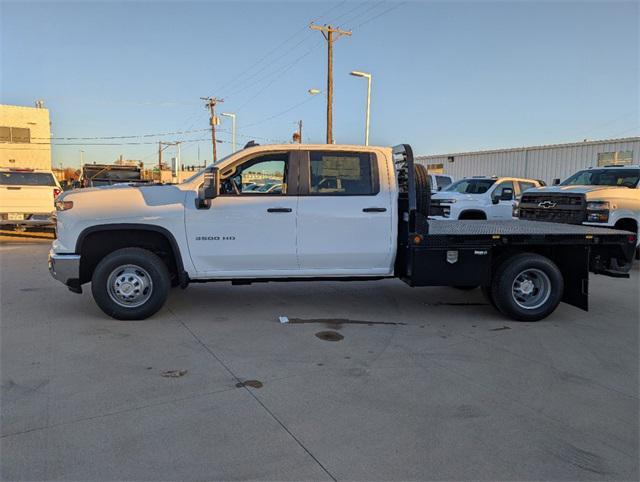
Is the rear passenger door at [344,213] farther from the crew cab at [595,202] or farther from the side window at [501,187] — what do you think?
the side window at [501,187]

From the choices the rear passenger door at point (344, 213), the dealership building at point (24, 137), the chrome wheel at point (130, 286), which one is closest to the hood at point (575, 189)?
the rear passenger door at point (344, 213)

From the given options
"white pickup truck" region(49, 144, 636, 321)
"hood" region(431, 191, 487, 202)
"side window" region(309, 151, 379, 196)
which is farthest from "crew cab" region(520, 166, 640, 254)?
"side window" region(309, 151, 379, 196)

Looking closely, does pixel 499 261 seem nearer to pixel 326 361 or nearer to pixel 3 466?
pixel 326 361

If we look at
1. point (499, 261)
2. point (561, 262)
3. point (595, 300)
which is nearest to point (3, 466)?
point (499, 261)

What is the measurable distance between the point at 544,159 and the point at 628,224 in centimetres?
1765

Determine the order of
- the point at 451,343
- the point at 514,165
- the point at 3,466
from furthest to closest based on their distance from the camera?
1. the point at 514,165
2. the point at 451,343
3. the point at 3,466

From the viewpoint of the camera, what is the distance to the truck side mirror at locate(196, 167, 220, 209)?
5609 millimetres

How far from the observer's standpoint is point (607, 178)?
1115cm

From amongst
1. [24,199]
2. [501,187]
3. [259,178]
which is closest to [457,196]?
[501,187]

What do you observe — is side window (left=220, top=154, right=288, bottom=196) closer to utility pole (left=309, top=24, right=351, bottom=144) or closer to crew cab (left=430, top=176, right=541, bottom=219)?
crew cab (left=430, top=176, right=541, bottom=219)

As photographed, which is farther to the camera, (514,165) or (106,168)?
(514,165)

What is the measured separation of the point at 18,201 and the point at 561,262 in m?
12.8

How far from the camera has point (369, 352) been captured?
4941 mm

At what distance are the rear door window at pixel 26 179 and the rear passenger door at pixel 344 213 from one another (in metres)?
10.6
